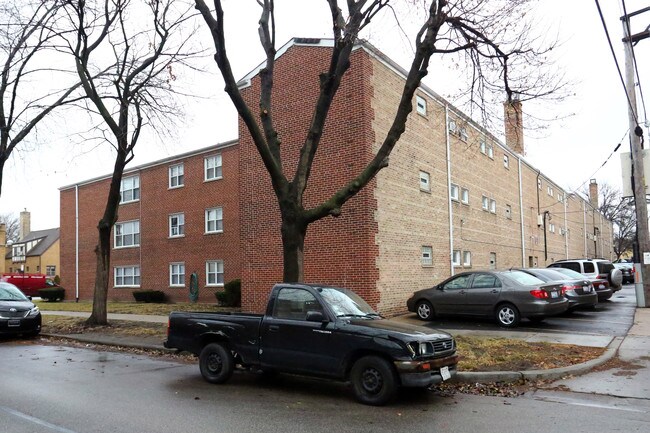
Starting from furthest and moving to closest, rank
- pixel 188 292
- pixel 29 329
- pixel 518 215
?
pixel 518 215
pixel 188 292
pixel 29 329

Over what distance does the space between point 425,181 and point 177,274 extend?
49.0 feet

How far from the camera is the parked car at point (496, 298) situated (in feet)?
42.2

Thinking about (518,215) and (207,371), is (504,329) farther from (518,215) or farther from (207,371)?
(518,215)

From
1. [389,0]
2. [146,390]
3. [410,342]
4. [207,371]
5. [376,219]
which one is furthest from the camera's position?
[376,219]

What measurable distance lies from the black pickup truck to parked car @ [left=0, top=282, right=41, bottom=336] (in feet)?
24.7

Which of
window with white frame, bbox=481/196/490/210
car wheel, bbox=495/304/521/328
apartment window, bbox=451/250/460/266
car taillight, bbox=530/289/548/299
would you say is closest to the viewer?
car taillight, bbox=530/289/548/299

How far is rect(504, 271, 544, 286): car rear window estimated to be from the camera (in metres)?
13.3

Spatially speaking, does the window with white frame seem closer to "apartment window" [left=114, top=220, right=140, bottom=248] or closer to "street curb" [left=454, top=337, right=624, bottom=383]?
"street curb" [left=454, top=337, right=624, bottom=383]

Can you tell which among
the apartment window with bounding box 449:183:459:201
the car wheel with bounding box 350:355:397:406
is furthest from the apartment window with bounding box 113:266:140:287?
the car wheel with bounding box 350:355:397:406

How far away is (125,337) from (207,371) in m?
6.18

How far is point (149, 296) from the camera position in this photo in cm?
2777

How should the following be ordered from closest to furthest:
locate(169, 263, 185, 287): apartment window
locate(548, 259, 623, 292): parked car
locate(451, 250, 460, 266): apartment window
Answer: locate(548, 259, 623, 292): parked car → locate(451, 250, 460, 266): apartment window → locate(169, 263, 185, 287): apartment window

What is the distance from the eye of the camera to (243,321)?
801 centimetres

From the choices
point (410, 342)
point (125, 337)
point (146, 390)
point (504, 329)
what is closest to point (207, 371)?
point (146, 390)
